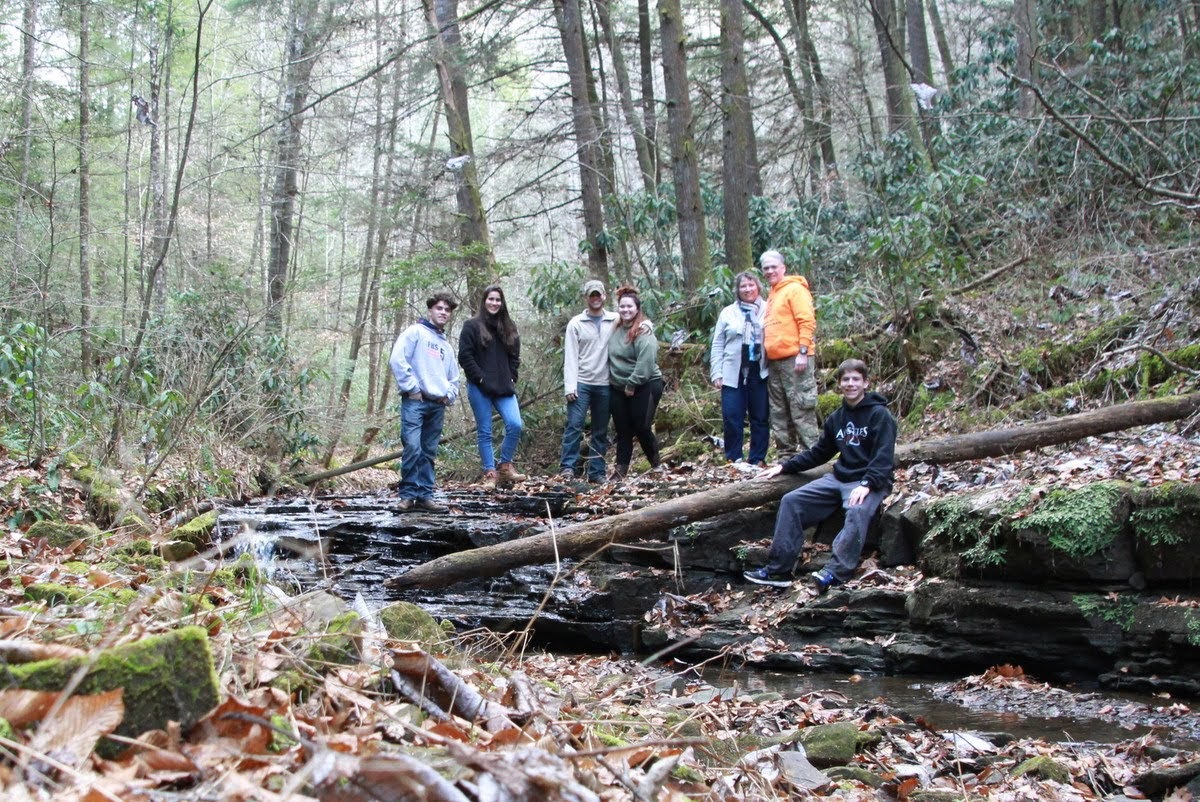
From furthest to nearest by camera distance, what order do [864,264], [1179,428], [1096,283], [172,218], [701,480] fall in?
[864,264] → [1096,283] → [701,480] → [1179,428] → [172,218]

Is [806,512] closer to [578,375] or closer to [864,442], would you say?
[864,442]

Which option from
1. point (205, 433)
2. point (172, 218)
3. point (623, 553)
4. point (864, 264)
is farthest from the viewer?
point (864, 264)

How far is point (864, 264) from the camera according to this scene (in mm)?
12719

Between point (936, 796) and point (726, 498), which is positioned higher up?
point (726, 498)

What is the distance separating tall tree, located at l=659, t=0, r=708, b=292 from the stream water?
561cm

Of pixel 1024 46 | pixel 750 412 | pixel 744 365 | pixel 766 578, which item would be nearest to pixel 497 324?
pixel 744 365

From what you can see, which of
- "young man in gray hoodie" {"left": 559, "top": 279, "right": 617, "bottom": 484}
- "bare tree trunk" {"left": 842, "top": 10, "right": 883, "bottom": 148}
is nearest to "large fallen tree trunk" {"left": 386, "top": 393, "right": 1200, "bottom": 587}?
"young man in gray hoodie" {"left": 559, "top": 279, "right": 617, "bottom": 484}

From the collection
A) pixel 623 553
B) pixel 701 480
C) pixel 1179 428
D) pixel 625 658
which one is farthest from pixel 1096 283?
pixel 625 658

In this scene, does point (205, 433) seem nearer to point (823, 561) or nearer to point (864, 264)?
point (823, 561)

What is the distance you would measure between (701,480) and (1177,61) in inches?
400

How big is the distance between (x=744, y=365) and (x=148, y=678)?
25.5 feet

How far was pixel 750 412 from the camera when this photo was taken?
9.36 metres

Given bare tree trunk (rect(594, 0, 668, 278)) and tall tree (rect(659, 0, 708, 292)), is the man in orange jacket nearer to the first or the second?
tall tree (rect(659, 0, 708, 292))

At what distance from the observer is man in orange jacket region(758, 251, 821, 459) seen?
8711 mm
